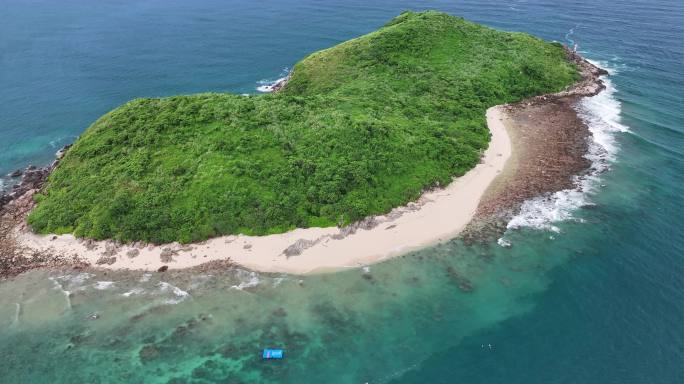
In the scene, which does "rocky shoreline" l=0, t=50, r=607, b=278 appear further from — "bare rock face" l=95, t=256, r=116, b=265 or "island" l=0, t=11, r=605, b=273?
"island" l=0, t=11, r=605, b=273

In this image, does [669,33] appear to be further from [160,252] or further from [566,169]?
[160,252]

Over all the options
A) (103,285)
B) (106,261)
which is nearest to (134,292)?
(103,285)

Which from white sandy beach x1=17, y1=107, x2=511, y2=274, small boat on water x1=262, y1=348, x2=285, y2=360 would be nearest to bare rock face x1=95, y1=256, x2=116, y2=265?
white sandy beach x1=17, y1=107, x2=511, y2=274

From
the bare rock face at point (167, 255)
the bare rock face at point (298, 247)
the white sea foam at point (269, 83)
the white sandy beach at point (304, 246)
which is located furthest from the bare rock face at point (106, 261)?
the white sea foam at point (269, 83)

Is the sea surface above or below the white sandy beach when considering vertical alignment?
below

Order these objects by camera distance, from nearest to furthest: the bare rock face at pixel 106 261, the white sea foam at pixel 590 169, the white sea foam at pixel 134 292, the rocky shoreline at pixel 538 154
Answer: the white sea foam at pixel 134 292 → the bare rock face at pixel 106 261 → the white sea foam at pixel 590 169 → the rocky shoreline at pixel 538 154

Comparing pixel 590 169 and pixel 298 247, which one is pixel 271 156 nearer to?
pixel 298 247

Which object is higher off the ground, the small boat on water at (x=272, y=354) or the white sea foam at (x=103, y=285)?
the white sea foam at (x=103, y=285)

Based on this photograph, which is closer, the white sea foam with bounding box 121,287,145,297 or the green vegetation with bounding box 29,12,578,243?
the white sea foam with bounding box 121,287,145,297

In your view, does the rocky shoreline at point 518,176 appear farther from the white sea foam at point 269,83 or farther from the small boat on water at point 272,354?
the white sea foam at point 269,83
